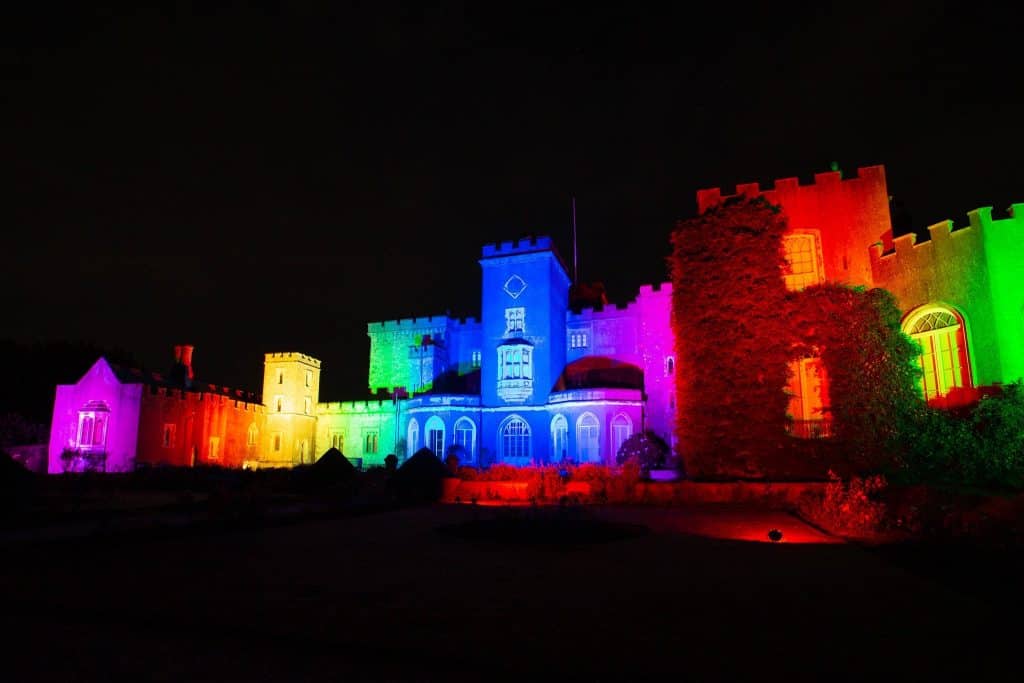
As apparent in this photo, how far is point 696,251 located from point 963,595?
16548mm

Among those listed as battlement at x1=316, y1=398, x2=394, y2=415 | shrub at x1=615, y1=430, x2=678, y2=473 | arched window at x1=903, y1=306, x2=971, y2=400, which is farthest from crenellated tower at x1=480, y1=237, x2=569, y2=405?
arched window at x1=903, y1=306, x2=971, y2=400

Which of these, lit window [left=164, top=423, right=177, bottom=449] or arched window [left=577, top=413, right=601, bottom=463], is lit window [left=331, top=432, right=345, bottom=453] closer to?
lit window [left=164, top=423, right=177, bottom=449]

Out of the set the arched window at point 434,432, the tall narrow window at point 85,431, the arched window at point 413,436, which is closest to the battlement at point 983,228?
the arched window at point 434,432

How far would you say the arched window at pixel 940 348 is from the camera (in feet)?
59.5

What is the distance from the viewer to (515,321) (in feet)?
119

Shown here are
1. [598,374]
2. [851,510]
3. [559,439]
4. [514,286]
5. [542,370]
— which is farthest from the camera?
[598,374]

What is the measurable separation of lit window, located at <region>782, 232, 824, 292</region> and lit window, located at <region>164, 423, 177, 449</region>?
1348 inches

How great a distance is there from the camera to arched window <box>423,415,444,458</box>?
3550cm

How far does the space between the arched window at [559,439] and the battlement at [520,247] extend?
33.2ft

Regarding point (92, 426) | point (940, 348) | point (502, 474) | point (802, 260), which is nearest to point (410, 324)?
point (92, 426)

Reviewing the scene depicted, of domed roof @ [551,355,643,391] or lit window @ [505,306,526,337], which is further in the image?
domed roof @ [551,355,643,391]

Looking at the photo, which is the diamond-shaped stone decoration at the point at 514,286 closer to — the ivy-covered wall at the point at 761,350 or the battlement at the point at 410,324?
the battlement at the point at 410,324

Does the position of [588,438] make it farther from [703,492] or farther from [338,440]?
[338,440]

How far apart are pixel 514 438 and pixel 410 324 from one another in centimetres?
1375
